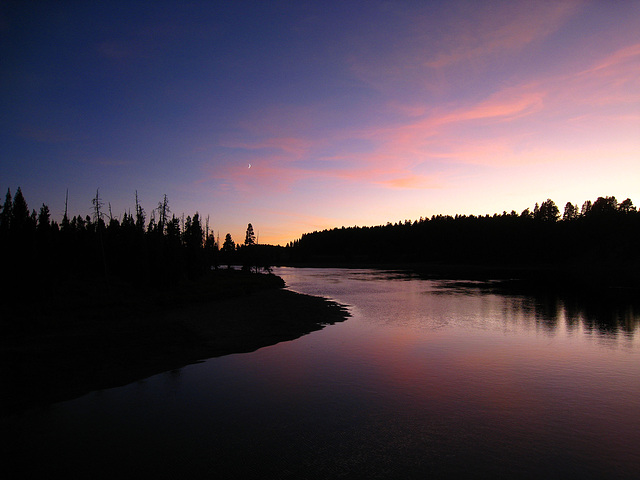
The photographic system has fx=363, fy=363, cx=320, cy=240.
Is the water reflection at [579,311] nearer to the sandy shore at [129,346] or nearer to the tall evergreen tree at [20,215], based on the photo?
the sandy shore at [129,346]

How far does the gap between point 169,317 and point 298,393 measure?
75.9 feet

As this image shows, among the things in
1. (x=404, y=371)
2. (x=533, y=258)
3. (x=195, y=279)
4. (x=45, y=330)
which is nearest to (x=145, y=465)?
(x=404, y=371)

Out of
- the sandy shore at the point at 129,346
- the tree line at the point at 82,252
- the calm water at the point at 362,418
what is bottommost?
the calm water at the point at 362,418

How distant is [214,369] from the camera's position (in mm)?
20766

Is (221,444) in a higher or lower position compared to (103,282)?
lower

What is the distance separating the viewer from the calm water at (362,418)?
11188mm

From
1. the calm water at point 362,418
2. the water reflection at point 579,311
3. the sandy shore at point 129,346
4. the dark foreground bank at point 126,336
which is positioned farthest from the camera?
the water reflection at point 579,311

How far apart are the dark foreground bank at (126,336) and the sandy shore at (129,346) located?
0.15ft

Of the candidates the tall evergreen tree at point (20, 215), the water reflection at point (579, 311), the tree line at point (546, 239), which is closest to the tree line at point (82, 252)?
the tall evergreen tree at point (20, 215)

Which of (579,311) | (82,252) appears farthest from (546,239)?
(82,252)

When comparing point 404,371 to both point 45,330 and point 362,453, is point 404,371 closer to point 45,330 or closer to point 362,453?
point 362,453

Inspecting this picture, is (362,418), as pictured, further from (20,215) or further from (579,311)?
(20,215)

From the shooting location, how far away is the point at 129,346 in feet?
80.9

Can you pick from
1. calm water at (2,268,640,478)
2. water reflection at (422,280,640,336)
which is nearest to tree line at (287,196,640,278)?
water reflection at (422,280,640,336)
